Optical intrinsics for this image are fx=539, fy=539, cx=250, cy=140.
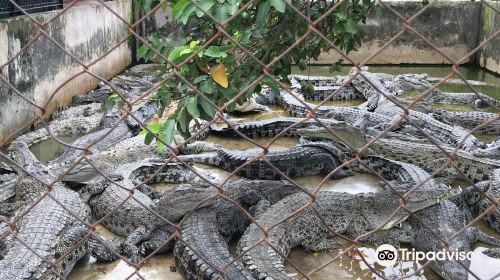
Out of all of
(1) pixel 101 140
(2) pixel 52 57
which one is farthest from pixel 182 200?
(2) pixel 52 57

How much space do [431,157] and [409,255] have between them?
187 centimetres

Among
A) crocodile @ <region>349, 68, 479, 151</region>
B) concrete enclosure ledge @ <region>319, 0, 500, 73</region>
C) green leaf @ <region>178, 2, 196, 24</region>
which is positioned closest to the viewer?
green leaf @ <region>178, 2, 196, 24</region>

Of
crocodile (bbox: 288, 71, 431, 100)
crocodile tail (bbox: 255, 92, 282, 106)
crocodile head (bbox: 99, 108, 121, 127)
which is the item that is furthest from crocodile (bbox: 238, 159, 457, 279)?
crocodile (bbox: 288, 71, 431, 100)

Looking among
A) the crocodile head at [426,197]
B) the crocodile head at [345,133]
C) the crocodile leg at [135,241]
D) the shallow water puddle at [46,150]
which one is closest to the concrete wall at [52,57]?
the shallow water puddle at [46,150]

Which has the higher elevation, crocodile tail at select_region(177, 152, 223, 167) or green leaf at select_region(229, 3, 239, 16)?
green leaf at select_region(229, 3, 239, 16)

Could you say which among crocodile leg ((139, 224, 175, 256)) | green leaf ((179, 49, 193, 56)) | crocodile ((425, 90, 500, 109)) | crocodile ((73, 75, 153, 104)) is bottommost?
crocodile ((73, 75, 153, 104))

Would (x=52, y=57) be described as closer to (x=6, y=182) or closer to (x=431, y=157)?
(x=6, y=182)

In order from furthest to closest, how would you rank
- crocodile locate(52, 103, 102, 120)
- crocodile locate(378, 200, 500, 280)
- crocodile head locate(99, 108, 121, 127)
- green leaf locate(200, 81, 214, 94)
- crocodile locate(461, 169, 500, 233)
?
crocodile locate(52, 103, 102, 120) → crocodile head locate(99, 108, 121, 127) → crocodile locate(461, 169, 500, 233) → crocodile locate(378, 200, 500, 280) → green leaf locate(200, 81, 214, 94)

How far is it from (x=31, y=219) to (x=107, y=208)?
0.67 metres

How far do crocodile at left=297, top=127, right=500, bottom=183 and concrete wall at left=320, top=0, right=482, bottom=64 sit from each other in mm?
5910

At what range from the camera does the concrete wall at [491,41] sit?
1020 cm

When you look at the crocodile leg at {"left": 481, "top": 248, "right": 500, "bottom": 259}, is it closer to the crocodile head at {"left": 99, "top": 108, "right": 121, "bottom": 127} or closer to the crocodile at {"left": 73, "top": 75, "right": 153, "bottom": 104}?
the crocodile head at {"left": 99, "top": 108, "right": 121, "bottom": 127}

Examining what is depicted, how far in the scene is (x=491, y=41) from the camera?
402 inches

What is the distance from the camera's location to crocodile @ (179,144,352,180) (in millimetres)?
5250
